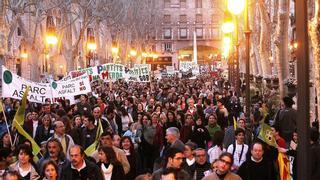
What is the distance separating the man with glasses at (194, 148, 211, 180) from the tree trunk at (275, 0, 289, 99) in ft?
38.4

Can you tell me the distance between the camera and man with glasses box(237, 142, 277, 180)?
24.1 feet

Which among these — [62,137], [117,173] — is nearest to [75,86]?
[62,137]

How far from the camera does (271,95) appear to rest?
20.1 metres

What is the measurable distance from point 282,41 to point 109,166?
1386 centimetres

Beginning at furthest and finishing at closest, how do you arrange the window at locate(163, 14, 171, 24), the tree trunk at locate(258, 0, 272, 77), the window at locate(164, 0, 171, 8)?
the window at locate(163, 14, 171, 24) < the window at locate(164, 0, 171, 8) < the tree trunk at locate(258, 0, 272, 77)

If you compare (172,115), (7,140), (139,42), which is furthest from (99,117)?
(139,42)

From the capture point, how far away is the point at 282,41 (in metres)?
19.8

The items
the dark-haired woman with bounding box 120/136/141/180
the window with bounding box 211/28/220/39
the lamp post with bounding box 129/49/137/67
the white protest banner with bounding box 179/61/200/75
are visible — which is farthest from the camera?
the window with bounding box 211/28/220/39

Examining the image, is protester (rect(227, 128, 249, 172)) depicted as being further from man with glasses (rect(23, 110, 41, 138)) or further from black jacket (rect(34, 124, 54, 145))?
man with glasses (rect(23, 110, 41, 138))

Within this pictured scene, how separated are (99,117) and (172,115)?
1577mm

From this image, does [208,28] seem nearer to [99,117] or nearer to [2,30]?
[2,30]

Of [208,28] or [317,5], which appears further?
[208,28]

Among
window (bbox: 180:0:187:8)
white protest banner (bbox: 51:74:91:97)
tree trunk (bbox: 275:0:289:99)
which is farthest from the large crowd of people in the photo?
window (bbox: 180:0:187:8)

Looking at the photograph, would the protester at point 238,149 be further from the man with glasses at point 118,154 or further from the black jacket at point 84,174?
the black jacket at point 84,174
